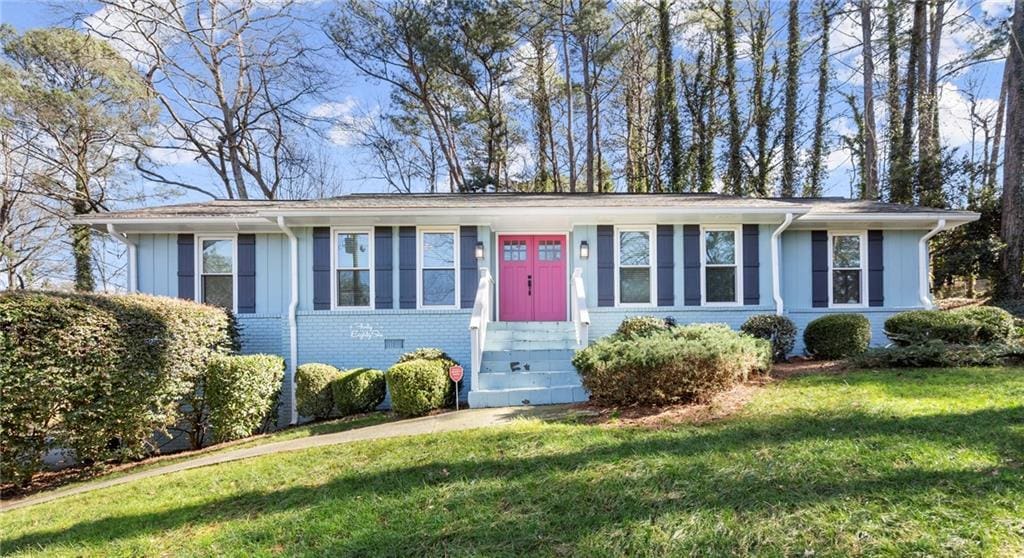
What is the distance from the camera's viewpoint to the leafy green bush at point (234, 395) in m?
6.54

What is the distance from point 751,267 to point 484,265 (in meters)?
5.27

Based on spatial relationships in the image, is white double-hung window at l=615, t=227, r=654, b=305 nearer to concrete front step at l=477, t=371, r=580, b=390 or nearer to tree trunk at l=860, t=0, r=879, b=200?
concrete front step at l=477, t=371, r=580, b=390

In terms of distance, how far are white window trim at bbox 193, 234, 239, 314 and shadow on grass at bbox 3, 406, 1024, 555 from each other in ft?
18.5

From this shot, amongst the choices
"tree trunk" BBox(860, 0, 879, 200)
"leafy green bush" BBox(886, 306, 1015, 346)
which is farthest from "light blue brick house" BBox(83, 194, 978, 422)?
"tree trunk" BBox(860, 0, 879, 200)

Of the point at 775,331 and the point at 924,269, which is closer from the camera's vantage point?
the point at 775,331

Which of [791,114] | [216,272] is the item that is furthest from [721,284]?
[791,114]

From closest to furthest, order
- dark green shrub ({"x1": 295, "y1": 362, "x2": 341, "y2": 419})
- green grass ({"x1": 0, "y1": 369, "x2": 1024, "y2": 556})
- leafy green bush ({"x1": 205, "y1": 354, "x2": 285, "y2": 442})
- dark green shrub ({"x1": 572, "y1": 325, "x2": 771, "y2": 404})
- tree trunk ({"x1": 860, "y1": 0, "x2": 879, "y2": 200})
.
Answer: green grass ({"x1": 0, "y1": 369, "x2": 1024, "y2": 556}), dark green shrub ({"x1": 572, "y1": 325, "x2": 771, "y2": 404}), leafy green bush ({"x1": 205, "y1": 354, "x2": 285, "y2": 442}), dark green shrub ({"x1": 295, "y1": 362, "x2": 341, "y2": 419}), tree trunk ({"x1": 860, "y1": 0, "x2": 879, "y2": 200})

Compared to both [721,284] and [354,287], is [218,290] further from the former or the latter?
[721,284]

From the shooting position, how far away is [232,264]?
8.85 m

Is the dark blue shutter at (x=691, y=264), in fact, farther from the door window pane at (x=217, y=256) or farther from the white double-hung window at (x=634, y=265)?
the door window pane at (x=217, y=256)

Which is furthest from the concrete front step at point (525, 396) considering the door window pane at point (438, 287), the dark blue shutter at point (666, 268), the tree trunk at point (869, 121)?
the tree trunk at point (869, 121)

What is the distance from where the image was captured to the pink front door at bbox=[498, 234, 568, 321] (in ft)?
30.7

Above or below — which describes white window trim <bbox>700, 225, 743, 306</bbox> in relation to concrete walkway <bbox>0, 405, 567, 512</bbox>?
above

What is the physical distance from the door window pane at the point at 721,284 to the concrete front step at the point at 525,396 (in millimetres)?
3858
